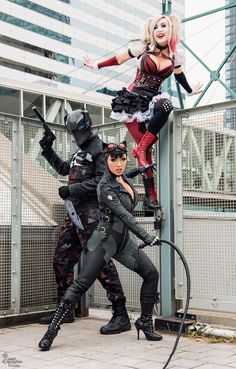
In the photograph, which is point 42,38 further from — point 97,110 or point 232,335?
point 232,335

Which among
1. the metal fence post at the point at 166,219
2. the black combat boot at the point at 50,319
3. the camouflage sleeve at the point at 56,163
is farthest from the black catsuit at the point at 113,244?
the black combat boot at the point at 50,319

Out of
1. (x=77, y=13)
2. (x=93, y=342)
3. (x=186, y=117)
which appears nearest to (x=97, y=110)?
(x=186, y=117)

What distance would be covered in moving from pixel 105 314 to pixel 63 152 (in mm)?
2162

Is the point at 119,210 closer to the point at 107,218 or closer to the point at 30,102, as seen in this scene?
the point at 107,218

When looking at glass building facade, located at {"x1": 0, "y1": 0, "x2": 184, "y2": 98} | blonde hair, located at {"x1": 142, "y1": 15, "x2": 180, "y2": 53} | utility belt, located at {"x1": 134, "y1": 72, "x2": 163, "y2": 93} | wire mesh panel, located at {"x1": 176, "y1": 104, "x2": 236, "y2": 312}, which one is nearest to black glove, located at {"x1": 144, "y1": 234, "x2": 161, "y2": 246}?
wire mesh panel, located at {"x1": 176, "y1": 104, "x2": 236, "y2": 312}

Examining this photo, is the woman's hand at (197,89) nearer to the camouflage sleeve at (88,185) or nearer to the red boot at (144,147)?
the red boot at (144,147)

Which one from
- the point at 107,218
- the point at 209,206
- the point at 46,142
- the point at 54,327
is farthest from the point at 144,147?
the point at 54,327

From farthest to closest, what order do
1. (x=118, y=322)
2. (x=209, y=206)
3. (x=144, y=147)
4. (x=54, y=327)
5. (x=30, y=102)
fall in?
1. (x=30, y=102)
2. (x=144, y=147)
3. (x=118, y=322)
4. (x=209, y=206)
5. (x=54, y=327)

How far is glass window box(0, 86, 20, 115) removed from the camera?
49.4 ft

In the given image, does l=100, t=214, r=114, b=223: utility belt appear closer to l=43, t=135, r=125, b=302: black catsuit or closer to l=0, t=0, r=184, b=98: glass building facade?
l=43, t=135, r=125, b=302: black catsuit

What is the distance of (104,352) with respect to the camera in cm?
507

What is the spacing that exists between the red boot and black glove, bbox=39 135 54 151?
983 mm

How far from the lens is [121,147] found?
5.44 meters

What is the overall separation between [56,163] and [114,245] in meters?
1.47
